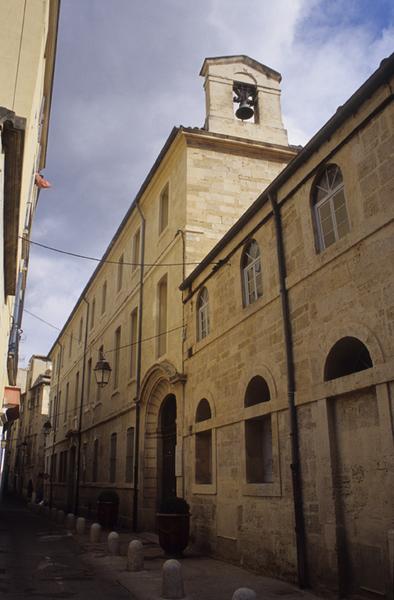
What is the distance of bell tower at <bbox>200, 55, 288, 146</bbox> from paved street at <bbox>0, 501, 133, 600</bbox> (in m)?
11.3

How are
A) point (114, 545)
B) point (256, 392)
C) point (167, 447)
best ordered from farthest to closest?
point (167, 447), point (114, 545), point (256, 392)

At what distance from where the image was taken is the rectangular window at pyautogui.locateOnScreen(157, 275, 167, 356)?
49.2 feet

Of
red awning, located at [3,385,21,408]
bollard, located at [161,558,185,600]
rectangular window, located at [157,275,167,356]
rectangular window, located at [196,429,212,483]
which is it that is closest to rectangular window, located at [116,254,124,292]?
rectangular window, located at [157,275,167,356]

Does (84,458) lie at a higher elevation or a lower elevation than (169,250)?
lower

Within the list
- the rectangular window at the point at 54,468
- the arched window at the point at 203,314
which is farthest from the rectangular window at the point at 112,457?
the rectangular window at the point at 54,468

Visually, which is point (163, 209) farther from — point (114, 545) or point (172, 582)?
point (172, 582)

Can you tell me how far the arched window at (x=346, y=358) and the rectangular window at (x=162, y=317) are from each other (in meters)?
8.19

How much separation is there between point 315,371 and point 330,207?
7.37 ft

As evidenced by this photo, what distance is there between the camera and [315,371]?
7.15 m

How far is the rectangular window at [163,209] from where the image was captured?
1620 cm

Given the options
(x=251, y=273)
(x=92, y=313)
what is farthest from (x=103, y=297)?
(x=251, y=273)

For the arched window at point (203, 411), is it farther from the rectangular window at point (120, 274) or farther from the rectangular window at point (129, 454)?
the rectangular window at point (120, 274)

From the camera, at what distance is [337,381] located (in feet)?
21.6

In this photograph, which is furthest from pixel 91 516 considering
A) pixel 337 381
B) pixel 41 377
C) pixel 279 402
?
pixel 41 377
